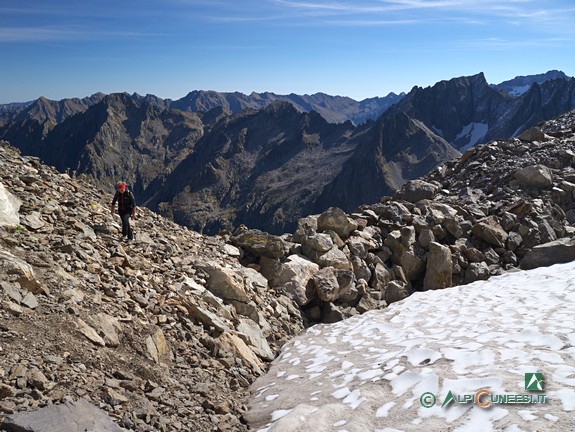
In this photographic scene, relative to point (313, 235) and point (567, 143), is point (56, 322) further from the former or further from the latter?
point (567, 143)

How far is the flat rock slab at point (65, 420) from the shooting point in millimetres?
5539

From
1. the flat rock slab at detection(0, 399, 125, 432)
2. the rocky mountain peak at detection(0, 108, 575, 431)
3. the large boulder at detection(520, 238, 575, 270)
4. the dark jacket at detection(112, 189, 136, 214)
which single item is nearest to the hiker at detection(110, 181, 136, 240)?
the dark jacket at detection(112, 189, 136, 214)

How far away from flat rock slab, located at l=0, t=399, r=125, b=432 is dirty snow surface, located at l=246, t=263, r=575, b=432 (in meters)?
2.78

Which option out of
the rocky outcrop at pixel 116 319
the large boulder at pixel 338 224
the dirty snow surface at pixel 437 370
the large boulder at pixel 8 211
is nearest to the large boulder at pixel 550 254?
the dirty snow surface at pixel 437 370

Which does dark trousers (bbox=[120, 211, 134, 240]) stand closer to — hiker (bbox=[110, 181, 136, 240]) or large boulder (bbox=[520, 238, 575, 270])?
hiker (bbox=[110, 181, 136, 240])

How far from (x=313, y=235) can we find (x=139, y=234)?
6608 mm

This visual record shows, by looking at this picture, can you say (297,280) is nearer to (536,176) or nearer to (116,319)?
(116,319)

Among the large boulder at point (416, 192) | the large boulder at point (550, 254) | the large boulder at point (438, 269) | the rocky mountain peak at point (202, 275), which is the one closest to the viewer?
the rocky mountain peak at point (202, 275)

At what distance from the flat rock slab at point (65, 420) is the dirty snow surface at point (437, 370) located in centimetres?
278

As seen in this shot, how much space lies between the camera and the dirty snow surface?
259 inches

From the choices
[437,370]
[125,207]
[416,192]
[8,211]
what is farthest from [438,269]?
[8,211]

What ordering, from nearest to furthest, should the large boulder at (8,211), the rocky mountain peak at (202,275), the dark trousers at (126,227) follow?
1. the rocky mountain peak at (202,275)
2. the large boulder at (8,211)
3. the dark trousers at (126,227)

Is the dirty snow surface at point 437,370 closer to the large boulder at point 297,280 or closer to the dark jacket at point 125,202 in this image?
the large boulder at point 297,280

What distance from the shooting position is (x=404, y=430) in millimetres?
6602
